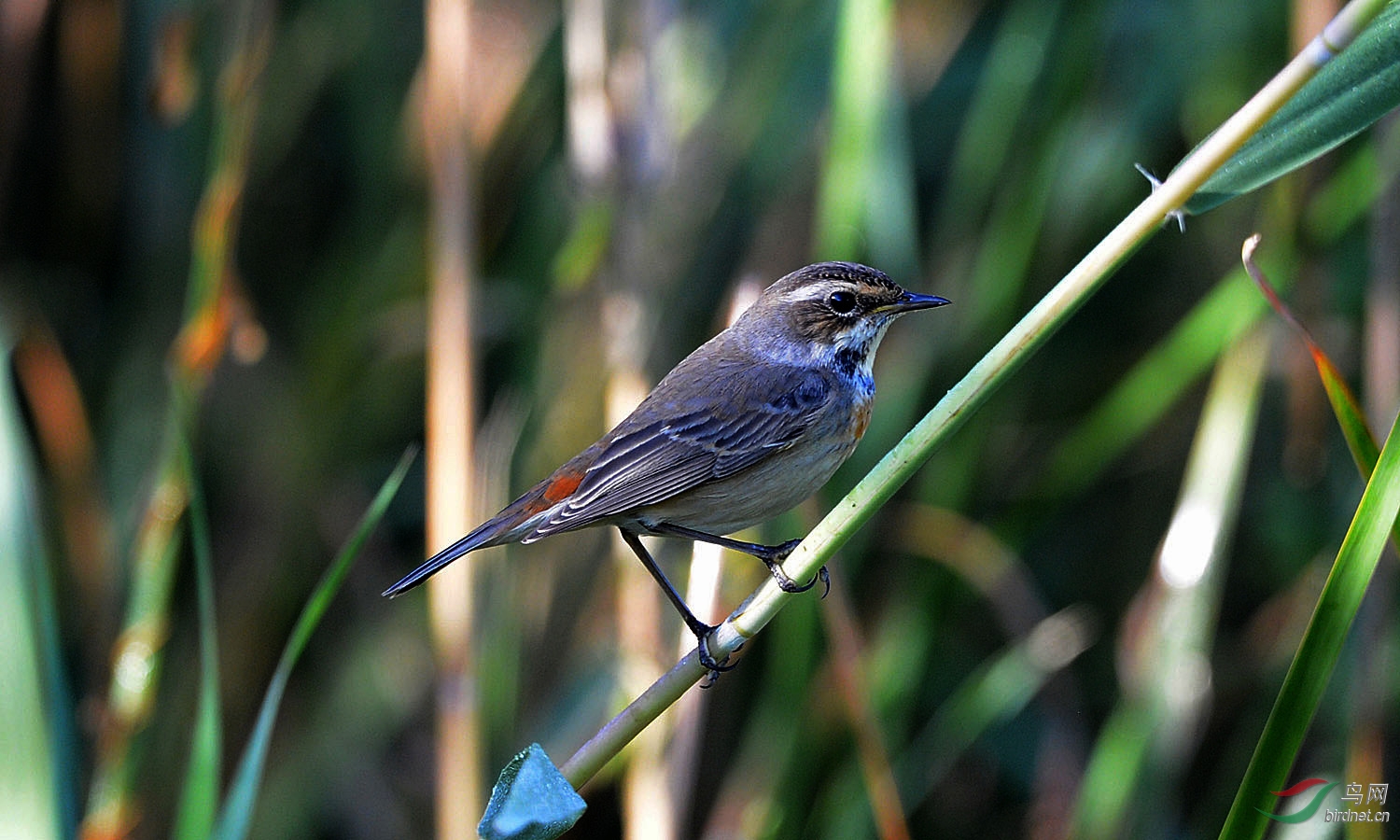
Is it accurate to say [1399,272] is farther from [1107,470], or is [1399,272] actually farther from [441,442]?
[441,442]

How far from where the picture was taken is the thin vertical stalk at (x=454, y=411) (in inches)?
106

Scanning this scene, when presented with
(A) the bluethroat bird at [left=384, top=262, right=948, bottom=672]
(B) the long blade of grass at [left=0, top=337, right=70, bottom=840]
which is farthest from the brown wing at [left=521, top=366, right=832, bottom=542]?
(B) the long blade of grass at [left=0, top=337, right=70, bottom=840]

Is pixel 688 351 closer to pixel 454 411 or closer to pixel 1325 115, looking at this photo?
pixel 454 411

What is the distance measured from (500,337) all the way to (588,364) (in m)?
0.59

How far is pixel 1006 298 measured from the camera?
3180 millimetres

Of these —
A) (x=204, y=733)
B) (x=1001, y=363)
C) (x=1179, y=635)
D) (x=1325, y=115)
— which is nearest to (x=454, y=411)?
(x=204, y=733)

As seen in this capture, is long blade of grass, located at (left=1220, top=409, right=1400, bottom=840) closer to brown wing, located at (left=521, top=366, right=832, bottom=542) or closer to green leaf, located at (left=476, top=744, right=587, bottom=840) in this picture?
green leaf, located at (left=476, top=744, right=587, bottom=840)

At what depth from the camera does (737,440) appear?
7.97 feet

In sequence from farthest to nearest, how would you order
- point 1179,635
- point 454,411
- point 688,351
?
point 688,351 → point 1179,635 → point 454,411

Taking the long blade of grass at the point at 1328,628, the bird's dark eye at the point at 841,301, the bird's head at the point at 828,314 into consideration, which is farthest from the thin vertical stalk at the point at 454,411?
the long blade of grass at the point at 1328,628

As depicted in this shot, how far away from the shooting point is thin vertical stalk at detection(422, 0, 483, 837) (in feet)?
8.87

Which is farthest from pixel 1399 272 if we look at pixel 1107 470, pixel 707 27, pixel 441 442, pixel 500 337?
pixel 500 337

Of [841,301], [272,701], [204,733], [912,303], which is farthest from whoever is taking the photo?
[841,301]

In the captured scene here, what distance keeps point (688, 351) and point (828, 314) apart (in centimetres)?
117
